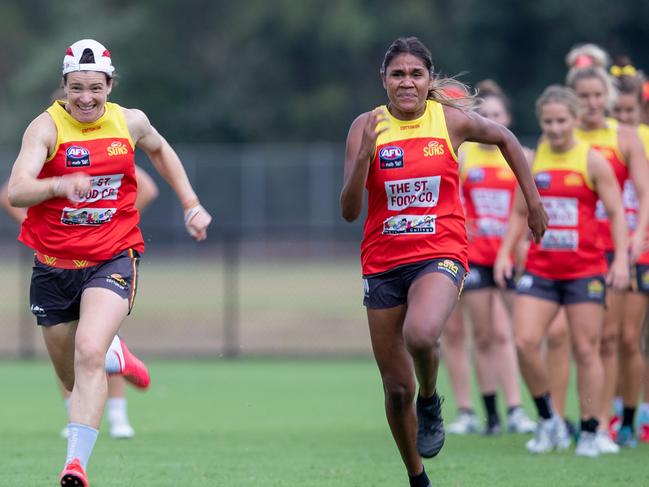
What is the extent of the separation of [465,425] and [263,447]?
1.75m

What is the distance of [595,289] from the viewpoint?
8953 mm

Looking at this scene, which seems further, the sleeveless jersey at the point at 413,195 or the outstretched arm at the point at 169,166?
the outstretched arm at the point at 169,166

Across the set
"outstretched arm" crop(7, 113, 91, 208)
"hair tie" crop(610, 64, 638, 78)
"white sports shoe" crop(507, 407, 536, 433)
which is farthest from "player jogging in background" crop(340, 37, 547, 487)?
"white sports shoe" crop(507, 407, 536, 433)

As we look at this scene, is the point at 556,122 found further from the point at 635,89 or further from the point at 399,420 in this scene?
the point at 399,420

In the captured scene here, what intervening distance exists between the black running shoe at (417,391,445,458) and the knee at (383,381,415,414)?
72 mm

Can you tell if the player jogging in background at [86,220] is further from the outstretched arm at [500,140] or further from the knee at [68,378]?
the outstretched arm at [500,140]

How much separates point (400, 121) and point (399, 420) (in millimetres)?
1568

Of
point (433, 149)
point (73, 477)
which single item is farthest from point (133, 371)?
point (433, 149)

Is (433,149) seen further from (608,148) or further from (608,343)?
(608,343)

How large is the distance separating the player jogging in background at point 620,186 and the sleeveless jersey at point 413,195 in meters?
2.35

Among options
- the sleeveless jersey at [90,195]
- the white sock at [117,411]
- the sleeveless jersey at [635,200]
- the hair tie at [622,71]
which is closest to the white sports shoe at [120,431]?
the white sock at [117,411]

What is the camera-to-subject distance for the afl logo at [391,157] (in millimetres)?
7008

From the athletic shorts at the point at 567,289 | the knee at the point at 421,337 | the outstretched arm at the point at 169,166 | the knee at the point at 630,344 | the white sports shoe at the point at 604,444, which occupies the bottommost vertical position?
the white sports shoe at the point at 604,444

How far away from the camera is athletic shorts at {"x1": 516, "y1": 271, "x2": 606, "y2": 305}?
8945 millimetres
